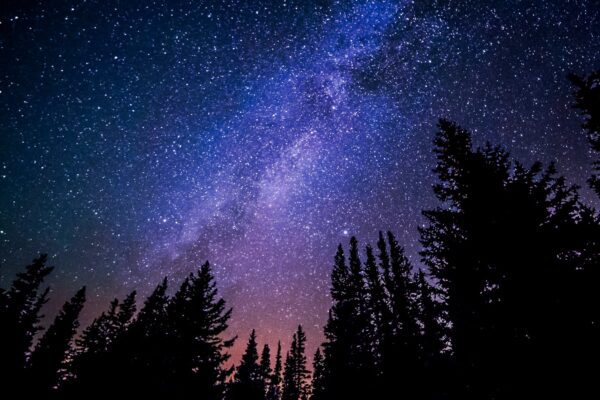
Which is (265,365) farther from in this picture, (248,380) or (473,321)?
(473,321)

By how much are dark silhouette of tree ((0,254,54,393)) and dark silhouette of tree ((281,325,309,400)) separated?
41.6 m

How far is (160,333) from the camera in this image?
15.5 meters

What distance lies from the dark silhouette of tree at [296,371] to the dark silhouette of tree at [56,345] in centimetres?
3611

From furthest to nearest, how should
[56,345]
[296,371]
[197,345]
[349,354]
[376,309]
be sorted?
[296,371], [56,345], [376,309], [349,354], [197,345]

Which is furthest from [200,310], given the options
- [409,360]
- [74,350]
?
[74,350]

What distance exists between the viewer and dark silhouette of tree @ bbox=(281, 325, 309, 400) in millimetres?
52938

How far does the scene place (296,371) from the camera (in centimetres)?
5344

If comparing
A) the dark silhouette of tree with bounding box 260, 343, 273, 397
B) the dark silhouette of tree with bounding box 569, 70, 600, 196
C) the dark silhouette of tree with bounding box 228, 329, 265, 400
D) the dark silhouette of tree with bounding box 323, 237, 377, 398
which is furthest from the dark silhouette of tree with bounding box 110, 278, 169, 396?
the dark silhouette of tree with bounding box 260, 343, 273, 397

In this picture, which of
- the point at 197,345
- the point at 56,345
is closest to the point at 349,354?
the point at 197,345

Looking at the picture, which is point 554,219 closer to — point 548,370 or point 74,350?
point 548,370

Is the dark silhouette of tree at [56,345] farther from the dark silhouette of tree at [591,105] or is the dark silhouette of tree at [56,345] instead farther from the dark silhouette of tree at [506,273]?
the dark silhouette of tree at [591,105]

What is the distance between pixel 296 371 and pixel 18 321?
43.8 metres

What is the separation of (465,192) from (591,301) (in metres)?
3.92

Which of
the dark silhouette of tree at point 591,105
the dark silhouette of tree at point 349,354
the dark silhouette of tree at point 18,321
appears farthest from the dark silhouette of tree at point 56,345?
the dark silhouette of tree at point 591,105
